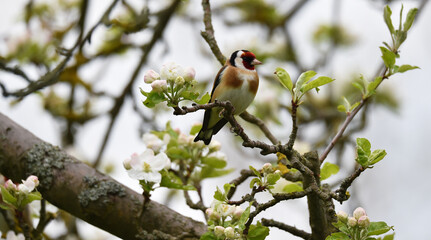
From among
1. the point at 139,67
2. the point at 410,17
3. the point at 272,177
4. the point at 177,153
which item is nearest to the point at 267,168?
the point at 272,177

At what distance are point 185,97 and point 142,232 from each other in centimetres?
46

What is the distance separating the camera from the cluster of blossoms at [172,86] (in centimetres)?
116

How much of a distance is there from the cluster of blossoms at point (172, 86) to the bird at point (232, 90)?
1.59 ft

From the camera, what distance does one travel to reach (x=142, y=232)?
147 centimetres

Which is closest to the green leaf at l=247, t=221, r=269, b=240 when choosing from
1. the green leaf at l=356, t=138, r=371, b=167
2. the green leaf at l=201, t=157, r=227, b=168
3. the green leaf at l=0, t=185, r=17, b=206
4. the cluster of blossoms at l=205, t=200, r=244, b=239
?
the cluster of blossoms at l=205, t=200, r=244, b=239

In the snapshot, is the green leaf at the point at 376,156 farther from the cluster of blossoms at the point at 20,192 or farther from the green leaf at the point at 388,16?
the cluster of blossoms at the point at 20,192

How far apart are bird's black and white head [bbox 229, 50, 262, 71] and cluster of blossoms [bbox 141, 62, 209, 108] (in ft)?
2.29

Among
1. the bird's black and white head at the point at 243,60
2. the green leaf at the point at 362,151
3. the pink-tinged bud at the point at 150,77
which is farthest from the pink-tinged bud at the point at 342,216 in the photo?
the bird's black and white head at the point at 243,60

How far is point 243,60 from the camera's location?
192 centimetres

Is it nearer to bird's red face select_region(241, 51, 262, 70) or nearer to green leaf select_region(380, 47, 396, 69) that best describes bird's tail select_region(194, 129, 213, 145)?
bird's red face select_region(241, 51, 262, 70)

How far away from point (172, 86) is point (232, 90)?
60 cm

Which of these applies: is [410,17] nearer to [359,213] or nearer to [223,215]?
[359,213]

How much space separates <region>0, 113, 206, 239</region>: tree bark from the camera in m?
1.56

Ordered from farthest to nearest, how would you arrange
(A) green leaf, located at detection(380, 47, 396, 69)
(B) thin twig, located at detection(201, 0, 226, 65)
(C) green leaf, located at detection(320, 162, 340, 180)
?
(B) thin twig, located at detection(201, 0, 226, 65)
(C) green leaf, located at detection(320, 162, 340, 180)
(A) green leaf, located at detection(380, 47, 396, 69)
